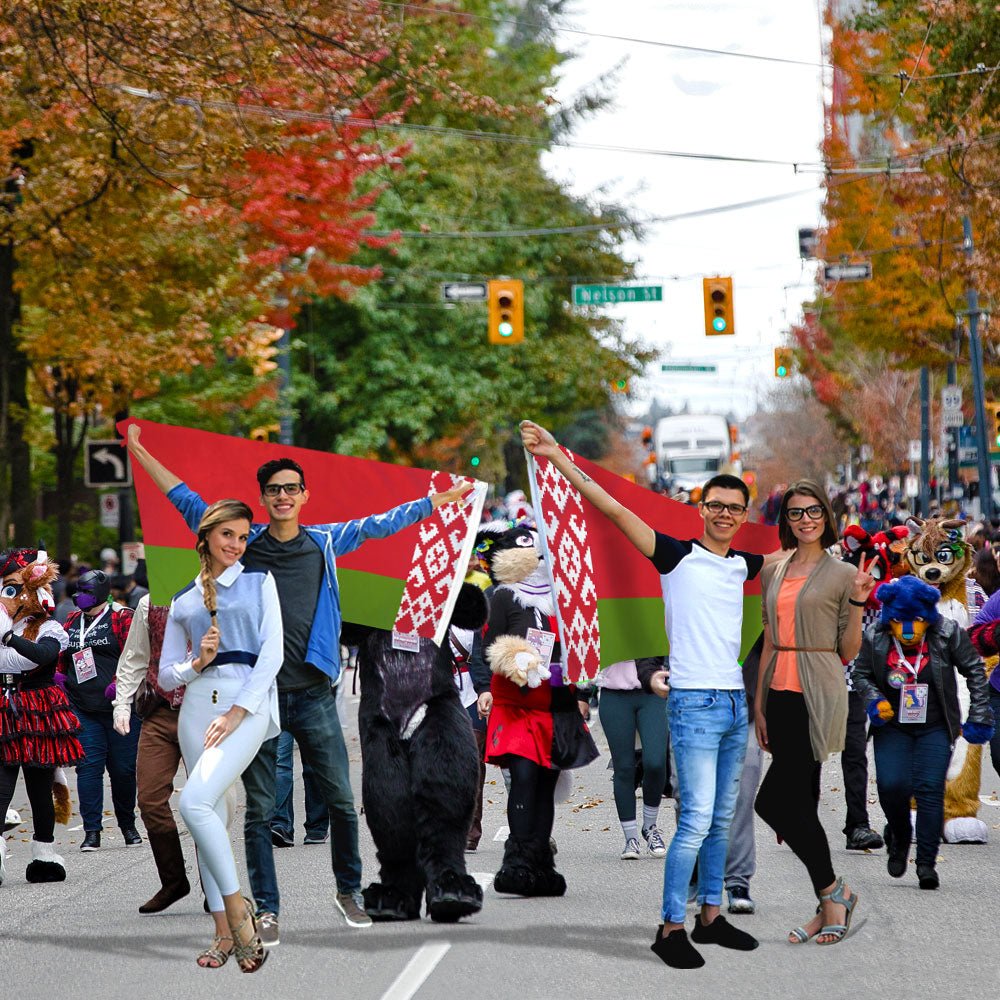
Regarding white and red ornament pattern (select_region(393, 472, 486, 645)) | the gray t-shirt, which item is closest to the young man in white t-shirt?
white and red ornament pattern (select_region(393, 472, 486, 645))

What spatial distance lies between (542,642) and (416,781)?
1.32 meters

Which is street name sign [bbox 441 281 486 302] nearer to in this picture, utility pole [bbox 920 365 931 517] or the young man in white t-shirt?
utility pole [bbox 920 365 931 517]

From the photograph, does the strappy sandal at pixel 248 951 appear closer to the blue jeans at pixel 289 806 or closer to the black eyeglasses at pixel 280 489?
the black eyeglasses at pixel 280 489

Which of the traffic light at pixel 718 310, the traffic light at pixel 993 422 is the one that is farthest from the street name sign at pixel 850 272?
the traffic light at pixel 993 422

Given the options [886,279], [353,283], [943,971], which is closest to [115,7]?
[943,971]

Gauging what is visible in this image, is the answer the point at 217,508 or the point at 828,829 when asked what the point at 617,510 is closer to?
the point at 217,508

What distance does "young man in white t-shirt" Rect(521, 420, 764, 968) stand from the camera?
7805 mm

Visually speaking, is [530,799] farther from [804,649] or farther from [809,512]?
[809,512]

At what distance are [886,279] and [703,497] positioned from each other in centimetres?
3383

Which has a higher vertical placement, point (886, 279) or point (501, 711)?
point (886, 279)

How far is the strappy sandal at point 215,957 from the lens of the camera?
7.59 metres

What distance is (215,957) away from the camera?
7609 millimetres

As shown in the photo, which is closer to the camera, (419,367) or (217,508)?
(217,508)

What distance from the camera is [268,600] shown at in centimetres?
776
